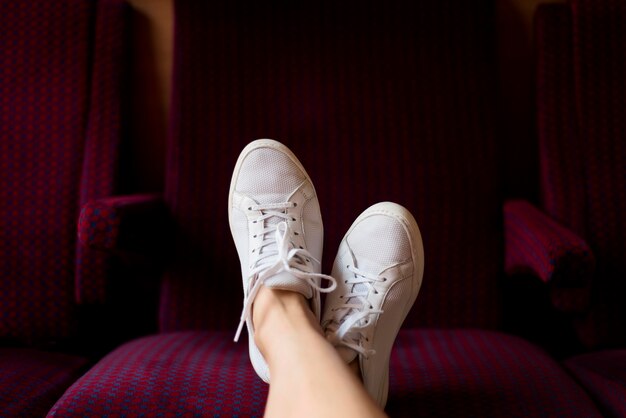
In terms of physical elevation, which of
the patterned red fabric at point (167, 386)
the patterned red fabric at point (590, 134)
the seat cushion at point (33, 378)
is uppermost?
the patterned red fabric at point (590, 134)

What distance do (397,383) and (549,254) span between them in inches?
12.1

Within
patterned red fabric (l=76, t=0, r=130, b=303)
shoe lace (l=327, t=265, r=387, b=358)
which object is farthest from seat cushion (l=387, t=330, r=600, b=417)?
patterned red fabric (l=76, t=0, r=130, b=303)

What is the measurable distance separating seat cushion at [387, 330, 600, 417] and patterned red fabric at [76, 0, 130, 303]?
595 millimetres

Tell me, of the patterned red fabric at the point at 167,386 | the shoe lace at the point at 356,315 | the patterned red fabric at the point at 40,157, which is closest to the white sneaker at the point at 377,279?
the shoe lace at the point at 356,315

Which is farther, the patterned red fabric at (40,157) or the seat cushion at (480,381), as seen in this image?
the patterned red fabric at (40,157)

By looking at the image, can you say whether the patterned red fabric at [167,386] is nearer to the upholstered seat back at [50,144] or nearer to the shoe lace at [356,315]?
the shoe lace at [356,315]

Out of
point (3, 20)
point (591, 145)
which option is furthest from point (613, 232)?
point (3, 20)

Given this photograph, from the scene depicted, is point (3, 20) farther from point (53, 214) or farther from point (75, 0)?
point (53, 214)

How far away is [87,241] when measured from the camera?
0.94 m

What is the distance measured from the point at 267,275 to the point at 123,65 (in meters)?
0.63

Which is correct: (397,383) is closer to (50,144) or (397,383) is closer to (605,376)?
(605,376)

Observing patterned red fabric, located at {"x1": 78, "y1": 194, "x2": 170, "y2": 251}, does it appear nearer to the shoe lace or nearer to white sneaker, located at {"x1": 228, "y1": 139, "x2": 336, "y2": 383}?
white sneaker, located at {"x1": 228, "y1": 139, "x2": 336, "y2": 383}

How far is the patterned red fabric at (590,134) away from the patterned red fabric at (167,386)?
67 centimetres

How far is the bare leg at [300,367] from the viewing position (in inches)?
24.7
